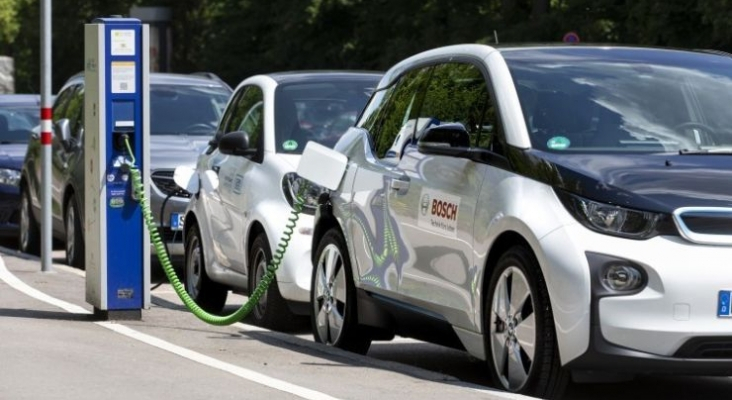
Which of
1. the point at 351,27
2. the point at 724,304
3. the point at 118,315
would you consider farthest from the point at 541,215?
→ the point at 351,27

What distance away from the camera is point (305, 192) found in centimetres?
1127

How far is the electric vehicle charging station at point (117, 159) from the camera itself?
11016mm

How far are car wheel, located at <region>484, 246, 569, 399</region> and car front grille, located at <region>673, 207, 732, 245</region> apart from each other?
2.20 feet

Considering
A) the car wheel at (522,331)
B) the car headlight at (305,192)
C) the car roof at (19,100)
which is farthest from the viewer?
the car roof at (19,100)

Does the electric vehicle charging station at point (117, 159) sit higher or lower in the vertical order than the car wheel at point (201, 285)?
higher

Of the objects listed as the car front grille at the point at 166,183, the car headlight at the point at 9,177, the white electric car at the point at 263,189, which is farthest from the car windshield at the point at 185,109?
the car headlight at the point at 9,177

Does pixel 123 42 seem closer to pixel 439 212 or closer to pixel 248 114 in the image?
pixel 248 114

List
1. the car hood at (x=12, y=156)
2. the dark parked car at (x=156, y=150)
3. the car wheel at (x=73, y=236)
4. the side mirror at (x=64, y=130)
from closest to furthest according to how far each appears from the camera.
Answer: the dark parked car at (x=156, y=150)
the car wheel at (x=73, y=236)
the side mirror at (x=64, y=130)
the car hood at (x=12, y=156)

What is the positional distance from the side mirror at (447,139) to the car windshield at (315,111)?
3699 mm

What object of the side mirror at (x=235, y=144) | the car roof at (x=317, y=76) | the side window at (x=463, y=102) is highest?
the side window at (x=463, y=102)

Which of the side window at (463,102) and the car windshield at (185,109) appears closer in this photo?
the side window at (463,102)

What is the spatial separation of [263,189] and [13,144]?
10.2 m

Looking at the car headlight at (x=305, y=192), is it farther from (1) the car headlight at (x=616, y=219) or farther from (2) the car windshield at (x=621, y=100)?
(1) the car headlight at (x=616, y=219)

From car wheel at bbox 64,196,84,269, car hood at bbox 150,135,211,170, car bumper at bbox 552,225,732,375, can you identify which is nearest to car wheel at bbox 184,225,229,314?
car hood at bbox 150,135,211,170
